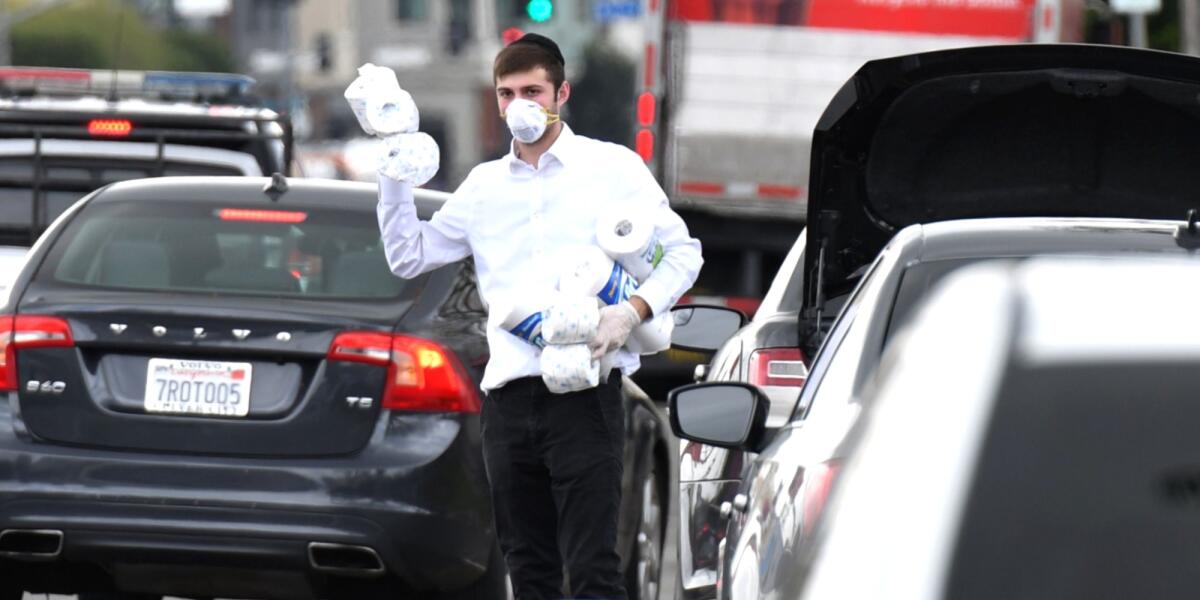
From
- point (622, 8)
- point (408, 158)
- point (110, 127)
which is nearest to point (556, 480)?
point (408, 158)

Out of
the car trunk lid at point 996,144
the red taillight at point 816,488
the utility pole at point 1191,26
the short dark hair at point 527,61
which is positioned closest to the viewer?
the red taillight at point 816,488

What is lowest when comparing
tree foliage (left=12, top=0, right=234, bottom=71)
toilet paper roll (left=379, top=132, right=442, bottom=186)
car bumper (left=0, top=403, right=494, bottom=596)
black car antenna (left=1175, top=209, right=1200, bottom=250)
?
tree foliage (left=12, top=0, right=234, bottom=71)

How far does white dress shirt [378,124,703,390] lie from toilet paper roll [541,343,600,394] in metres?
0.11

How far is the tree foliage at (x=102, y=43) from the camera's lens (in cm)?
9519

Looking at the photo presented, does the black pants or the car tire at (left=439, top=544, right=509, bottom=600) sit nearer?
the black pants

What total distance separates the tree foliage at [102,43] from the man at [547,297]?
86.2m

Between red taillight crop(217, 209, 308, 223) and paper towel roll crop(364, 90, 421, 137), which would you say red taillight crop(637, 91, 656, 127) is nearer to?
red taillight crop(217, 209, 308, 223)

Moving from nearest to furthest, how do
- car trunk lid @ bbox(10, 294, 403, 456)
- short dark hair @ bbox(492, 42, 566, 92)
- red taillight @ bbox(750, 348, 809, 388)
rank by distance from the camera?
short dark hair @ bbox(492, 42, 566, 92) → red taillight @ bbox(750, 348, 809, 388) → car trunk lid @ bbox(10, 294, 403, 456)

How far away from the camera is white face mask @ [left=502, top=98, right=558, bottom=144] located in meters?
6.10

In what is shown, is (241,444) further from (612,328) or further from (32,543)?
(612,328)

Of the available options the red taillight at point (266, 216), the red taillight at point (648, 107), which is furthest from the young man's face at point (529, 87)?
the red taillight at point (648, 107)

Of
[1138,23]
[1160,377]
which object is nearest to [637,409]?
[1160,377]

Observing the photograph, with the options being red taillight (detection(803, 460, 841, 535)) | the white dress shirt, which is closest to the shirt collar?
the white dress shirt

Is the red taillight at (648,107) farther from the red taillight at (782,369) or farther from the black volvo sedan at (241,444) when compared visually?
the red taillight at (782,369)
